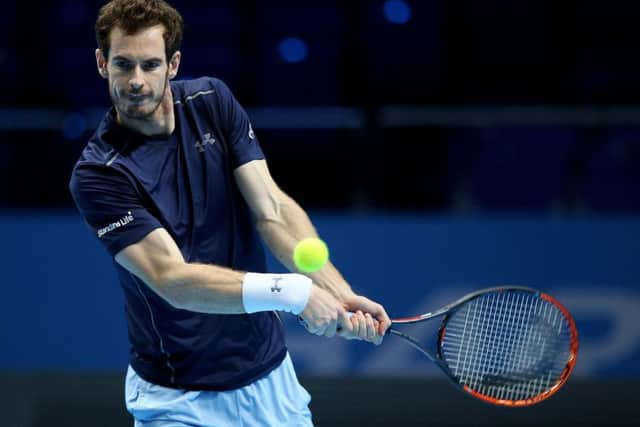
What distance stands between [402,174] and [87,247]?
8.66 feet

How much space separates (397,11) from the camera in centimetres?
1003

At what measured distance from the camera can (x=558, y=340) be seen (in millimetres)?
5047

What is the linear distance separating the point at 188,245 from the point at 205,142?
416 mm

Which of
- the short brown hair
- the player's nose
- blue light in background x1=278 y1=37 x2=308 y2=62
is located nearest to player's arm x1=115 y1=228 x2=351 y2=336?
the player's nose

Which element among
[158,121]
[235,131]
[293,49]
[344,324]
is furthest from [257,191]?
[293,49]

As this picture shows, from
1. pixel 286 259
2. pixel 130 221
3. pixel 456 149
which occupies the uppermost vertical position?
pixel 130 221

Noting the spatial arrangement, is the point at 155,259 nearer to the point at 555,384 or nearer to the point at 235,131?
the point at 235,131

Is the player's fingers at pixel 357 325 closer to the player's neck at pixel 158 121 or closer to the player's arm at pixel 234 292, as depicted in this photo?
the player's arm at pixel 234 292

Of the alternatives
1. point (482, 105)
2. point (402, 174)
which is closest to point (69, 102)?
point (402, 174)

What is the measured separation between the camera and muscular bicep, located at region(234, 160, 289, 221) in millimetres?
4227

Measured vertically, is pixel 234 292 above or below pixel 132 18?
below

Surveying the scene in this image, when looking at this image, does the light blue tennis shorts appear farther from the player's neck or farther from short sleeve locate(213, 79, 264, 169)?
the player's neck

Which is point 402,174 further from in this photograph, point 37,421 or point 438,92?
point 37,421

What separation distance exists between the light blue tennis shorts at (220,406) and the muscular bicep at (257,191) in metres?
0.62
